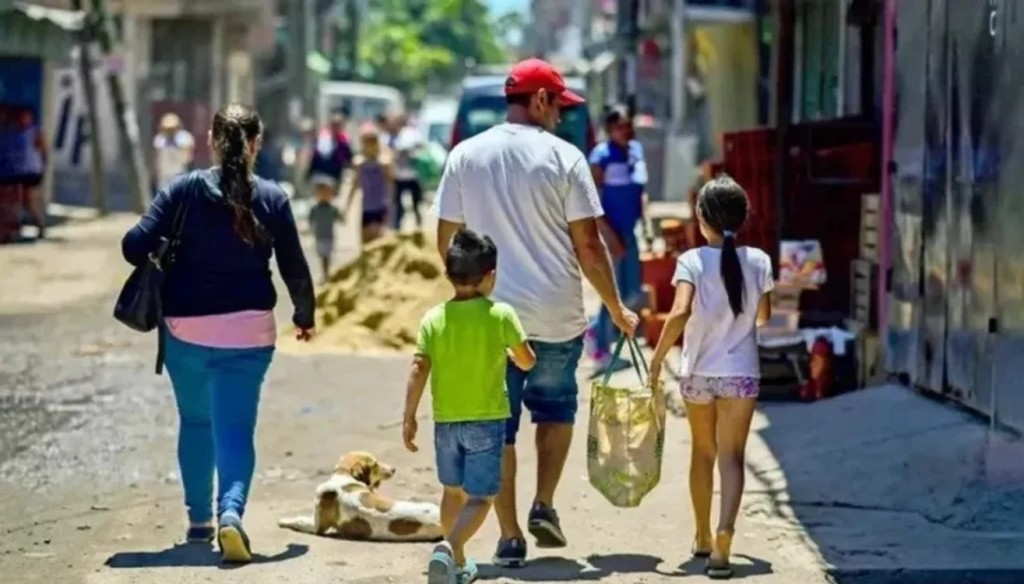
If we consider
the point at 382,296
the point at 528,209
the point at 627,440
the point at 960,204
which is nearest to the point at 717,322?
the point at 627,440

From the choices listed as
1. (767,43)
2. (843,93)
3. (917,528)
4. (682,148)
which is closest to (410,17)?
(682,148)

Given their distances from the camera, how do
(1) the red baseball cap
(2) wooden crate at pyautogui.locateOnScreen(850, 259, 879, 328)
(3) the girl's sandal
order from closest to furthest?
(3) the girl's sandal < (1) the red baseball cap < (2) wooden crate at pyautogui.locateOnScreen(850, 259, 879, 328)

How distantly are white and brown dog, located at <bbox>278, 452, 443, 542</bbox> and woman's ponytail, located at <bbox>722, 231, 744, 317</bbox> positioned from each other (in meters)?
1.57

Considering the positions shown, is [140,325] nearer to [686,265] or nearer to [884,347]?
[686,265]

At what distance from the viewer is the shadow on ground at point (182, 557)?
8.42 metres

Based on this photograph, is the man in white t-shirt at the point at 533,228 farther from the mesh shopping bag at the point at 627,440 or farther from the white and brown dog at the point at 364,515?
the white and brown dog at the point at 364,515

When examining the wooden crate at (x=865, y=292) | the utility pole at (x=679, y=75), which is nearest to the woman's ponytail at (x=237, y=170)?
the wooden crate at (x=865, y=292)

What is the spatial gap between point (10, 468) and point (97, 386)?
3352 mm

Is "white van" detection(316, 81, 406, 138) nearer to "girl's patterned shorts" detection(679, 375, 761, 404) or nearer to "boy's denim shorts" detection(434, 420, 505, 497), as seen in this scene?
"girl's patterned shorts" detection(679, 375, 761, 404)

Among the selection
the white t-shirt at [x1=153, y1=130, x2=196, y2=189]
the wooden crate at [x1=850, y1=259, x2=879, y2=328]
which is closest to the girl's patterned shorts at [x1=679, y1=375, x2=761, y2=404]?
the wooden crate at [x1=850, y1=259, x2=879, y2=328]

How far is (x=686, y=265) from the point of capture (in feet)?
26.9

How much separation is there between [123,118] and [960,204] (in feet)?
81.7

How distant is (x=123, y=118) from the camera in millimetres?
33594

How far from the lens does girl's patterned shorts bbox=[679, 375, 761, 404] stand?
8.18m
